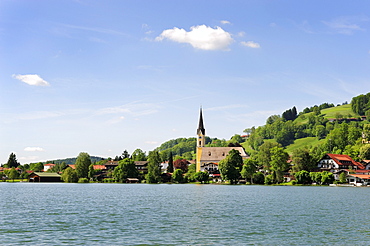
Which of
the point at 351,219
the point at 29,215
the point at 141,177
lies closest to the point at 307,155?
the point at 141,177

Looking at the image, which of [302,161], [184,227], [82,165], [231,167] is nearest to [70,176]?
[82,165]

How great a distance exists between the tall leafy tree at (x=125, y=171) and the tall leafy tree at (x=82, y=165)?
1191cm

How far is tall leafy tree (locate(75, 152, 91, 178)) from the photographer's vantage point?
6831 inches

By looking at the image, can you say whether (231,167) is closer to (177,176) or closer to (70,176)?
(177,176)

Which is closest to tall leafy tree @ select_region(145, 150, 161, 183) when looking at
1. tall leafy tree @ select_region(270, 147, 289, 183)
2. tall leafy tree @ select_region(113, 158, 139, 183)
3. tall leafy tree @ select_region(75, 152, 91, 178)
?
tall leafy tree @ select_region(113, 158, 139, 183)

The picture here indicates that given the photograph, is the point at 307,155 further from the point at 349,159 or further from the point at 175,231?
the point at 175,231

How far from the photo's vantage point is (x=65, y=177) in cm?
17812

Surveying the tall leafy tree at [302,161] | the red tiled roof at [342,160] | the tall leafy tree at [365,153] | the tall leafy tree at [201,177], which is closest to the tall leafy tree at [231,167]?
the tall leafy tree at [302,161]

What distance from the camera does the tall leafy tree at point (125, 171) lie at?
171m

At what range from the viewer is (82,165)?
571 feet

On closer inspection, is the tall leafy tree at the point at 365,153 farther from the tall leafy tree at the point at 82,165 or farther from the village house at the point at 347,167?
the tall leafy tree at the point at 82,165

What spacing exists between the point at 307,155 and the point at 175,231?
408ft

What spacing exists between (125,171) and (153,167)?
13.4 meters

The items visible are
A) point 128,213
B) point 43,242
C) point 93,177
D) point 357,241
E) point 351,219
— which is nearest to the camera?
point 43,242
